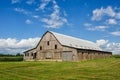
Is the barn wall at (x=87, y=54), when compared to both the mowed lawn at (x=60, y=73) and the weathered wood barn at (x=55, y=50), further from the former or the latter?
the mowed lawn at (x=60, y=73)

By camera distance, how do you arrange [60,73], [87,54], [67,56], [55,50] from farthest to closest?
[87,54] → [55,50] → [67,56] → [60,73]

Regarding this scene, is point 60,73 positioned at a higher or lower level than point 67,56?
lower

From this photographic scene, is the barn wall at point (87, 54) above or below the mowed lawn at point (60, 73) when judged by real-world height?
above

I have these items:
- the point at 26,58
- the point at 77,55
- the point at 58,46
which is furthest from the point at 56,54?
the point at 26,58

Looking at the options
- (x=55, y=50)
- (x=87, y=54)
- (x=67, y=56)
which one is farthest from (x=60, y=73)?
(x=87, y=54)

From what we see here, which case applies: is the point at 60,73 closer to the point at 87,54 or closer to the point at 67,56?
the point at 67,56

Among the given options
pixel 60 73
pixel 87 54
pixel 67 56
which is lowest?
pixel 60 73

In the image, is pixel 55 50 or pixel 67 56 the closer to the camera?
pixel 67 56

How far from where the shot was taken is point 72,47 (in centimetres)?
5512

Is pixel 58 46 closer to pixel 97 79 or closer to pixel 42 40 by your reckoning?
pixel 42 40

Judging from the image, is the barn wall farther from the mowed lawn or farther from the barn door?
the mowed lawn

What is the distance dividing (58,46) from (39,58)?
8025 millimetres

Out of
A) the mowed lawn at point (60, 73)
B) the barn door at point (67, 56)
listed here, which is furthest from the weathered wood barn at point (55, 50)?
the mowed lawn at point (60, 73)

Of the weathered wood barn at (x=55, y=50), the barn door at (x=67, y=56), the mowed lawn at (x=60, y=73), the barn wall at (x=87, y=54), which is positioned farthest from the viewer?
the barn wall at (x=87, y=54)
